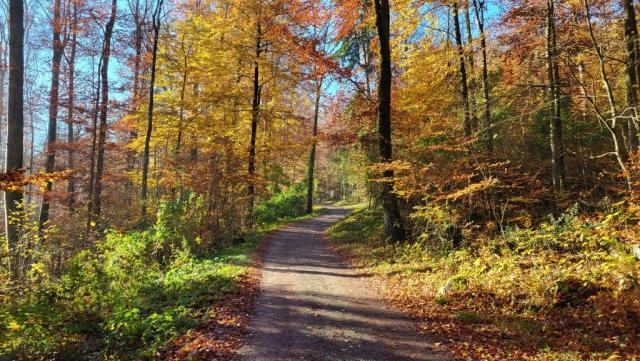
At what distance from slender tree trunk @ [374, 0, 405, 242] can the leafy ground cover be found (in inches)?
114

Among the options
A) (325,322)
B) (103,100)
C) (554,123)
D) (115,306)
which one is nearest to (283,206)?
(103,100)

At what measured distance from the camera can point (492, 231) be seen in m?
9.88

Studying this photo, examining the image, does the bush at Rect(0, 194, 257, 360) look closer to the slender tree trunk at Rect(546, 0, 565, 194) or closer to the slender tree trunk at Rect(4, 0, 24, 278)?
the slender tree trunk at Rect(4, 0, 24, 278)

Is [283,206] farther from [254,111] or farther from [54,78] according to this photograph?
[54,78]

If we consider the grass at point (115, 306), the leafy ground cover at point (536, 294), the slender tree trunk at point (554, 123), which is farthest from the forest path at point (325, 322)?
the slender tree trunk at point (554, 123)

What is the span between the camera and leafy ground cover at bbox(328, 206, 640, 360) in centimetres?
Result: 524

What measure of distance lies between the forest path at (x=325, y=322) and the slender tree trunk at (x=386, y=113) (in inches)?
96.9

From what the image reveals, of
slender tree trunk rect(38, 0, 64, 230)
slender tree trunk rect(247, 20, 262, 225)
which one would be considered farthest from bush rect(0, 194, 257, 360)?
slender tree trunk rect(38, 0, 64, 230)

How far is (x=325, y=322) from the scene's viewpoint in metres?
6.61

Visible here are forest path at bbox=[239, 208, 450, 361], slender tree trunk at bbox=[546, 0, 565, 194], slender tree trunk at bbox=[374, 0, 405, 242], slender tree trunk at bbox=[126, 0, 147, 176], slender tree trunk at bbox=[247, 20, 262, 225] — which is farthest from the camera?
slender tree trunk at bbox=[126, 0, 147, 176]

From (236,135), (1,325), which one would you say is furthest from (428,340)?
(236,135)

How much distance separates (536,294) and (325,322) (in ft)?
11.9

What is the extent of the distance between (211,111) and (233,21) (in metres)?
5.14

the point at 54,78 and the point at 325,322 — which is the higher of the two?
the point at 54,78
